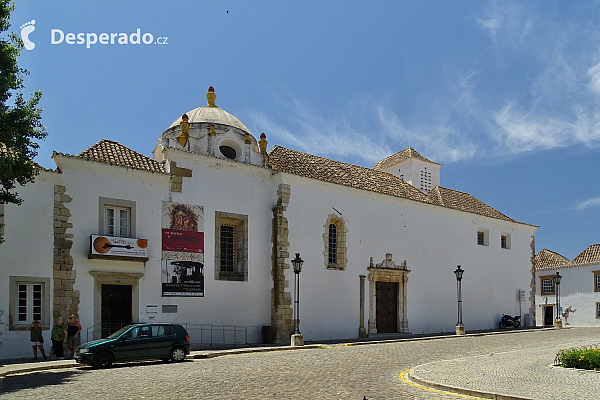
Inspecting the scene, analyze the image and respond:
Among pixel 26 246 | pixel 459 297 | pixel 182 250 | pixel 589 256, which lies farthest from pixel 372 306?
pixel 589 256

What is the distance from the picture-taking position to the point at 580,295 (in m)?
44.4


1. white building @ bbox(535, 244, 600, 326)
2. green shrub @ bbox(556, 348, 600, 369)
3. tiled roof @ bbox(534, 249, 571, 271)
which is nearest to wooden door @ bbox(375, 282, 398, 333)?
green shrub @ bbox(556, 348, 600, 369)

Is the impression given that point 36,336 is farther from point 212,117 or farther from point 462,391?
point 462,391

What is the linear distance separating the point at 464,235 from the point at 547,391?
24515mm

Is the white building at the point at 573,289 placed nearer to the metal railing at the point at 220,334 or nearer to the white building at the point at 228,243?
the white building at the point at 228,243

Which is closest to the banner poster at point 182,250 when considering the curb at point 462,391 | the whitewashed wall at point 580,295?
the curb at point 462,391

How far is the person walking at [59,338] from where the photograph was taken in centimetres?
1784

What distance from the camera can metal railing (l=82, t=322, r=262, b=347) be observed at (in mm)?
21922

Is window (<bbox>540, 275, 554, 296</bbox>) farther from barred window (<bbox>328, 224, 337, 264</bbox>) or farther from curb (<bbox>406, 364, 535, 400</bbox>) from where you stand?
curb (<bbox>406, 364, 535, 400</bbox>)

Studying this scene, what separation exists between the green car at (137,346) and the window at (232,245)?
6.74 m

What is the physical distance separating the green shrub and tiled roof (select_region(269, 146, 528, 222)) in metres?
Answer: 14.3

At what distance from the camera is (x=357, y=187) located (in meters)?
28.0

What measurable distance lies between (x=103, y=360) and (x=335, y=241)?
1396cm

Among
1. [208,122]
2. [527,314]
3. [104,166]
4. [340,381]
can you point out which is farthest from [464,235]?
[340,381]
